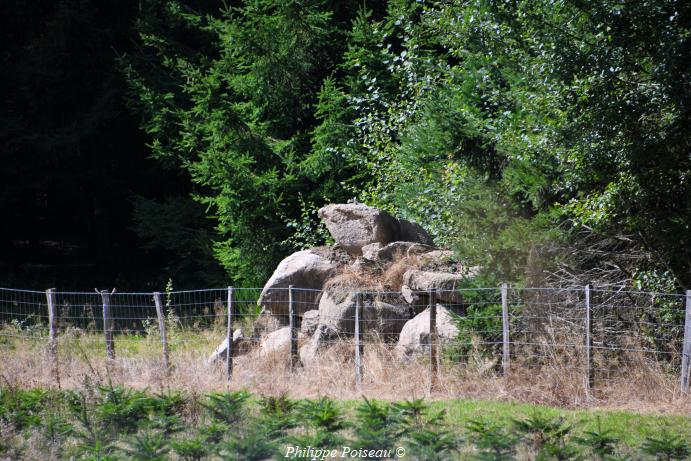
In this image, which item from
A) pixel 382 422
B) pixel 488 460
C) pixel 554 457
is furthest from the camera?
pixel 382 422

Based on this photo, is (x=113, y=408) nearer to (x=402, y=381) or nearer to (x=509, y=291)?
(x=402, y=381)

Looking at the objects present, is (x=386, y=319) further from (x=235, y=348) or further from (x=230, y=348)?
(x=235, y=348)

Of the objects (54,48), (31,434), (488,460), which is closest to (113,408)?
(31,434)

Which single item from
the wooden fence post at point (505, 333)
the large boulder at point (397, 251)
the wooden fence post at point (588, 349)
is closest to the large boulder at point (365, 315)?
the large boulder at point (397, 251)

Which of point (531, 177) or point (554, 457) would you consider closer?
point (554, 457)

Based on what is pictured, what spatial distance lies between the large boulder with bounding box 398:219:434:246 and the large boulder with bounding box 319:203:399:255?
0.33m

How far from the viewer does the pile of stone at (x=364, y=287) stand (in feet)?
36.9

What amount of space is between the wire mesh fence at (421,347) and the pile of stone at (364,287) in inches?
1.2

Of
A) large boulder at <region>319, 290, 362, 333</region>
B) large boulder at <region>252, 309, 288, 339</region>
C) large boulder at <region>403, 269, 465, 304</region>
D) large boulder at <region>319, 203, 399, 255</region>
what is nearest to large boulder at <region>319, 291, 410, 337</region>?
large boulder at <region>319, 290, 362, 333</region>

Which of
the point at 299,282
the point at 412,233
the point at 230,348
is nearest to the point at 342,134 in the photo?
the point at 412,233

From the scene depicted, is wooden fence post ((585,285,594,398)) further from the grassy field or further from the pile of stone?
the pile of stone

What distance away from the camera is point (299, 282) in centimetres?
1237

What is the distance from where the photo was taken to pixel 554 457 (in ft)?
20.7

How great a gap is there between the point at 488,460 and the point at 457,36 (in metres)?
7.46
